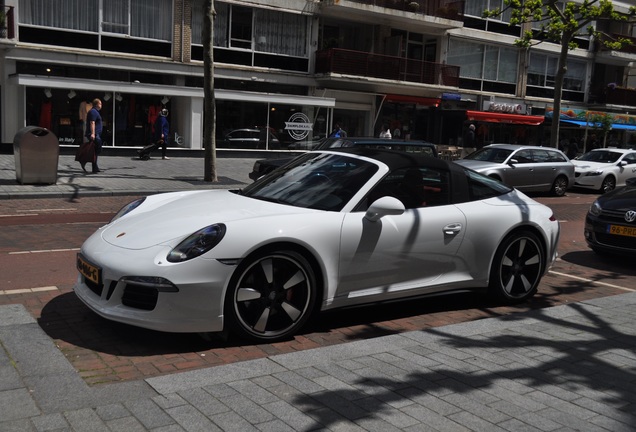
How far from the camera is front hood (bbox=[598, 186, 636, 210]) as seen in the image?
898cm

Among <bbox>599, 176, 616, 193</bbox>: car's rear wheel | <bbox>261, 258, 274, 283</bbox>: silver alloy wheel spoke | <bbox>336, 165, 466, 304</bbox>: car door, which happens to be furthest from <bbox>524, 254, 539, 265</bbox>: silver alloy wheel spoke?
<bbox>599, 176, 616, 193</bbox>: car's rear wheel

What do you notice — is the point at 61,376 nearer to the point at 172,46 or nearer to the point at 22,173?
the point at 22,173

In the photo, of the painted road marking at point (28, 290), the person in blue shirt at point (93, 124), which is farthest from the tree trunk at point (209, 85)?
the painted road marking at point (28, 290)

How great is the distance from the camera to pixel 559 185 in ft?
65.8

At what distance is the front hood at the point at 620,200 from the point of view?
8.98m

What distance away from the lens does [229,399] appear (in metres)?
3.73

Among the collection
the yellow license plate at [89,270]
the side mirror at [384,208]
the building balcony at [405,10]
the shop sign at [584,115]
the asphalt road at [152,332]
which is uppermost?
the building balcony at [405,10]

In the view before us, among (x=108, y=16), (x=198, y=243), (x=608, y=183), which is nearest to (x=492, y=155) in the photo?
(x=608, y=183)

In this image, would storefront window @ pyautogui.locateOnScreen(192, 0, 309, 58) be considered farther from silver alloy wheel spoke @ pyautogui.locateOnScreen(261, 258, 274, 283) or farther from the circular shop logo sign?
silver alloy wheel spoke @ pyautogui.locateOnScreen(261, 258, 274, 283)

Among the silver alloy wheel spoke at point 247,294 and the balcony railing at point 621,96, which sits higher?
the balcony railing at point 621,96

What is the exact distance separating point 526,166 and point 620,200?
32.9 ft

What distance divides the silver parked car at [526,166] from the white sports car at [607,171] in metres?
1.43

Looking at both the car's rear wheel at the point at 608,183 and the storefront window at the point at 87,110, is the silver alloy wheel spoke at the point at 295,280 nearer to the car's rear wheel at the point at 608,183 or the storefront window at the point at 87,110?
the storefront window at the point at 87,110

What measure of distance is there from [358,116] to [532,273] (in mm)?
24663
